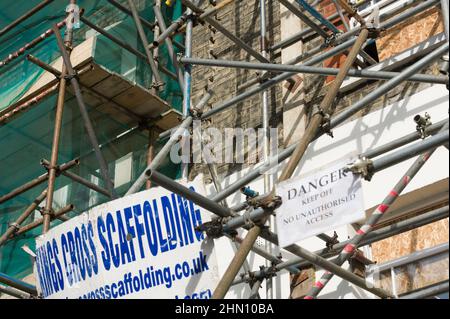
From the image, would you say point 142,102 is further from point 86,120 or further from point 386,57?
point 386,57

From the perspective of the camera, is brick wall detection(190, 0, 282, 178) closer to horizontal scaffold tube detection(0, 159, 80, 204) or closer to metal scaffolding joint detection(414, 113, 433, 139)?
horizontal scaffold tube detection(0, 159, 80, 204)

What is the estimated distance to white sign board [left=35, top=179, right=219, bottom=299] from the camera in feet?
26.4

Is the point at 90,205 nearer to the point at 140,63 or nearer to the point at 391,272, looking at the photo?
the point at 140,63

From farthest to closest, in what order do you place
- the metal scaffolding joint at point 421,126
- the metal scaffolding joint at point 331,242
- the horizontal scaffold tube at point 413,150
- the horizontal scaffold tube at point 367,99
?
the metal scaffolding joint at point 331,242
the metal scaffolding joint at point 421,126
the horizontal scaffold tube at point 367,99
the horizontal scaffold tube at point 413,150

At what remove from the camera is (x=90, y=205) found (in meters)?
11.4

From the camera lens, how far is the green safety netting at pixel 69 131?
1152cm

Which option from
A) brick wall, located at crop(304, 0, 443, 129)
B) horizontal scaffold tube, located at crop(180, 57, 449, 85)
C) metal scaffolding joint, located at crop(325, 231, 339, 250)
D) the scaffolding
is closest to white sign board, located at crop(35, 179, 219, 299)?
the scaffolding

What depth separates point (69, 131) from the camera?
11.6m

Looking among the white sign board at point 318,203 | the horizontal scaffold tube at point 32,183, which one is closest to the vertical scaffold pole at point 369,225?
the white sign board at point 318,203

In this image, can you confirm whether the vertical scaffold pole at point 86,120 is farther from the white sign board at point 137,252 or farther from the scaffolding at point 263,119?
the white sign board at point 137,252

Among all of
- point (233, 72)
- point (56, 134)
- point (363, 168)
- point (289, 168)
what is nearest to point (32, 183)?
point (56, 134)

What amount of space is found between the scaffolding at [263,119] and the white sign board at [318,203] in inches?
4.4
